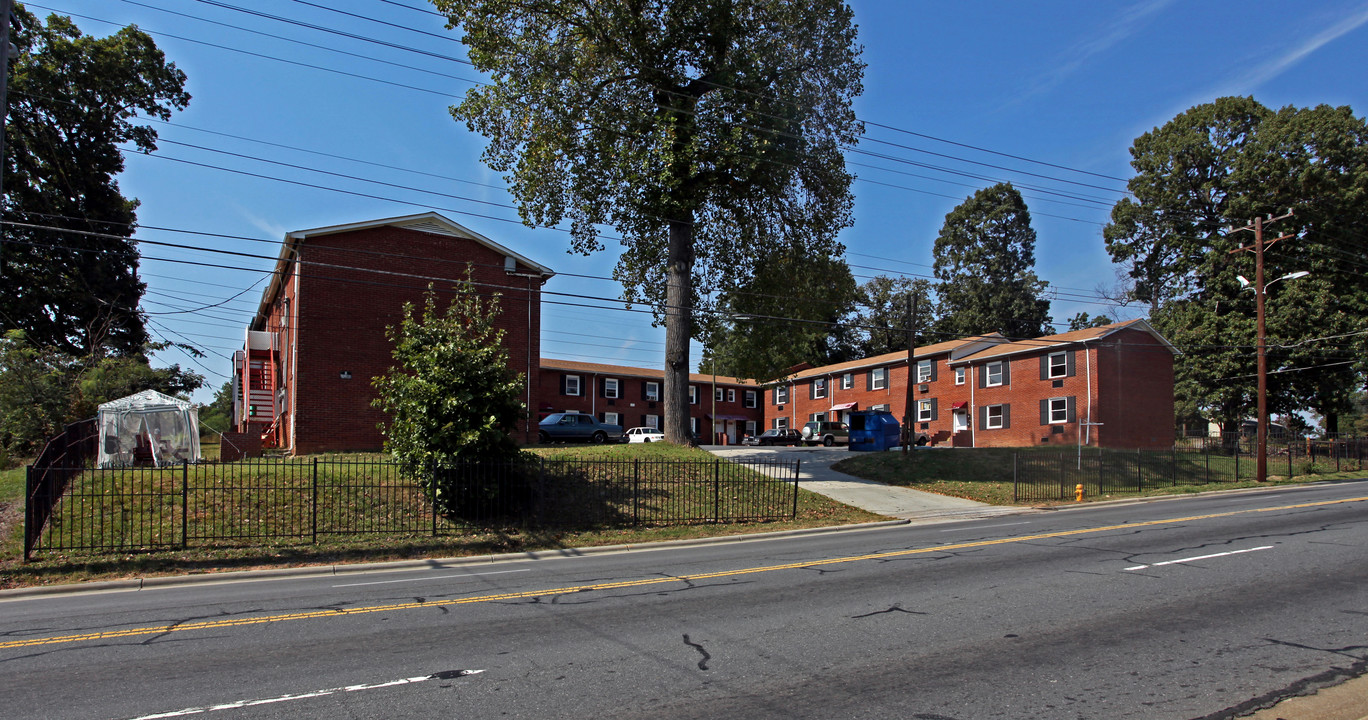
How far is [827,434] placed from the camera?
4847 centimetres

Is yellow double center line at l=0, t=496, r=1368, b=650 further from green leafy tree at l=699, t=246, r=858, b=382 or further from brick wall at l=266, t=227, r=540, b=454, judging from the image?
brick wall at l=266, t=227, r=540, b=454

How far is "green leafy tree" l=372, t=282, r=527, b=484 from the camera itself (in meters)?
15.0

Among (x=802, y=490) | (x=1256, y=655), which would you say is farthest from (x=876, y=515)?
(x=1256, y=655)

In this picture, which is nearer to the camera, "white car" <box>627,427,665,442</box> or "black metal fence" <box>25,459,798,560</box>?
"black metal fence" <box>25,459,798,560</box>

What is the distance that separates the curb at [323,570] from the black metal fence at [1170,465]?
1288cm

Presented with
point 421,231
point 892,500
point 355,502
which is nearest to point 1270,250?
point 892,500

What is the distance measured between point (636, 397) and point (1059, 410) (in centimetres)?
2864

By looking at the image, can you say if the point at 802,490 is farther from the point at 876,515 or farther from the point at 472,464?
the point at 472,464

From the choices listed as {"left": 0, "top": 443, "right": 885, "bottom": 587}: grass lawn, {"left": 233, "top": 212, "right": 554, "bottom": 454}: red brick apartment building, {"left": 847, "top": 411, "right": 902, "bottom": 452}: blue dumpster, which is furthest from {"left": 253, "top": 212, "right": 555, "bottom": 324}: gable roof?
{"left": 847, "top": 411, "right": 902, "bottom": 452}: blue dumpster

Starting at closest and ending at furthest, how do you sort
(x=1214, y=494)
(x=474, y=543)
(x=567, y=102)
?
(x=474, y=543), (x=567, y=102), (x=1214, y=494)

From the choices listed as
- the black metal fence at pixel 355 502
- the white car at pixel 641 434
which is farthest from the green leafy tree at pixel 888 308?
the black metal fence at pixel 355 502

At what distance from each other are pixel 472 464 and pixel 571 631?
8.30 metres

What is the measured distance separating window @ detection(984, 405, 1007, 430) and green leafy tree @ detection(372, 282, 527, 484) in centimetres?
3452

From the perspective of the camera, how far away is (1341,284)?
136 ft
